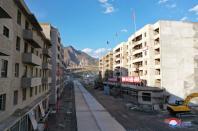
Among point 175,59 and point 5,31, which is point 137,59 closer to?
point 175,59

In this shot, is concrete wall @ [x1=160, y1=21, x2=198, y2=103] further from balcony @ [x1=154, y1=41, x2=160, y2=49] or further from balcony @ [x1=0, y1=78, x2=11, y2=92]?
balcony @ [x1=0, y1=78, x2=11, y2=92]

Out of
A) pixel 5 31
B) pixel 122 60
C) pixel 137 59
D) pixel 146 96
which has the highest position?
pixel 122 60

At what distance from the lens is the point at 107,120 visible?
41.1 metres

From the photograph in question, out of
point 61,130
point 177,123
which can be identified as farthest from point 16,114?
point 177,123

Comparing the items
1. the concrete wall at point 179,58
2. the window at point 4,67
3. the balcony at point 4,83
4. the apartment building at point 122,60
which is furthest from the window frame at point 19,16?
the apartment building at point 122,60

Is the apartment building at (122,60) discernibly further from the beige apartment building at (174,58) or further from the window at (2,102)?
the window at (2,102)

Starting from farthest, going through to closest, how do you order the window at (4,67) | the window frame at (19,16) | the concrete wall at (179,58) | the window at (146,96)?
the concrete wall at (179,58), the window at (146,96), the window frame at (19,16), the window at (4,67)

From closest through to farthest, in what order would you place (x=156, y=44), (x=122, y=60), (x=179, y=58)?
(x=179, y=58)
(x=156, y=44)
(x=122, y=60)

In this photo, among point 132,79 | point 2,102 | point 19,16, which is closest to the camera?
point 2,102

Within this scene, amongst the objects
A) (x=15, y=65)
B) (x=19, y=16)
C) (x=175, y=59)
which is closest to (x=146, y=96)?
(x=175, y=59)

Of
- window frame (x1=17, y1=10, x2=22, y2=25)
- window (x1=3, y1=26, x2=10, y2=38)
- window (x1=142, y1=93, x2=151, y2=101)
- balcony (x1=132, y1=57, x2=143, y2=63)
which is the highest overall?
window frame (x1=17, y1=10, x2=22, y2=25)

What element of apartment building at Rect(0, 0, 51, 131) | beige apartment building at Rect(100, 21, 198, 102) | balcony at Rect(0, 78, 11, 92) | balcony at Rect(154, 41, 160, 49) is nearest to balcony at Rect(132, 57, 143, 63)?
beige apartment building at Rect(100, 21, 198, 102)

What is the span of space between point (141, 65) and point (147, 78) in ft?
32.3

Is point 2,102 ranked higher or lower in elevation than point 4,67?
lower
